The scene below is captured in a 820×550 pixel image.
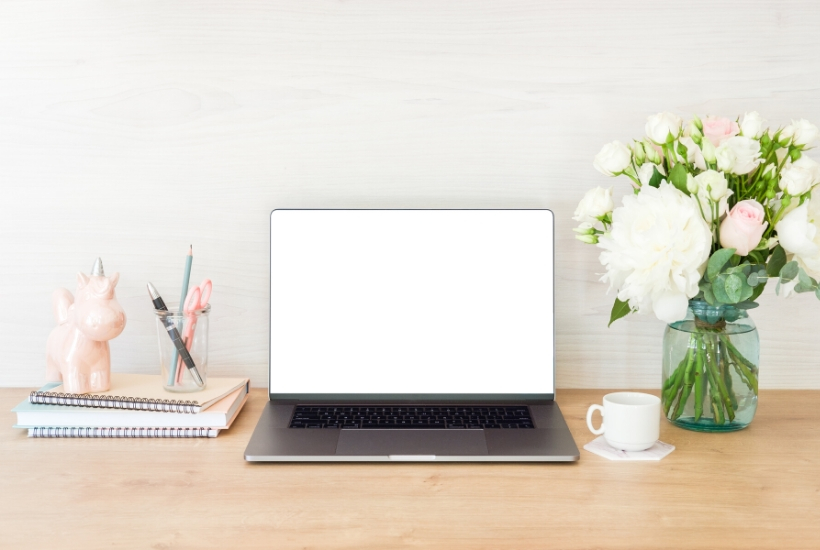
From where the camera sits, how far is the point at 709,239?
886 mm

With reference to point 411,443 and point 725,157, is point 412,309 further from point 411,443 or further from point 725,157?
point 725,157

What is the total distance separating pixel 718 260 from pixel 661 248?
77 mm

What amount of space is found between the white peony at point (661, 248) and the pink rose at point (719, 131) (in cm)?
11

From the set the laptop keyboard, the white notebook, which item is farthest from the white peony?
the white notebook

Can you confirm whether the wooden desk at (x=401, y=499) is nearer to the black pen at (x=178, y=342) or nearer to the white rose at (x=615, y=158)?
the black pen at (x=178, y=342)

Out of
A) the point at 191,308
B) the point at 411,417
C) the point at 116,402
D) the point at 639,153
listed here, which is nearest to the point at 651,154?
the point at 639,153

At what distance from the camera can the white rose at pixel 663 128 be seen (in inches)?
36.9

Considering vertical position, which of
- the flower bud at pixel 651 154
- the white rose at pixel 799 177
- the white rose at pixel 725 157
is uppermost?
the flower bud at pixel 651 154

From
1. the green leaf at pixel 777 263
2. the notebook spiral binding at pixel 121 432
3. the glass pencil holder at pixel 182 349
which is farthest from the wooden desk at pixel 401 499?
the green leaf at pixel 777 263

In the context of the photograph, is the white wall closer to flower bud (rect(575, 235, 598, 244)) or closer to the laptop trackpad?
flower bud (rect(575, 235, 598, 244))

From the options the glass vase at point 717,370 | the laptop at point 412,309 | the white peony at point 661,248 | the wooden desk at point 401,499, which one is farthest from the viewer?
the laptop at point 412,309

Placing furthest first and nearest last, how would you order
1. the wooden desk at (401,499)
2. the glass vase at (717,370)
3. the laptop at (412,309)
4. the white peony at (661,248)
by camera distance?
the laptop at (412,309), the glass vase at (717,370), the white peony at (661,248), the wooden desk at (401,499)

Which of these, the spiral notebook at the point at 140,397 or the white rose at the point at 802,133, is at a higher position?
the white rose at the point at 802,133

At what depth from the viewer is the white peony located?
0.88 metres
